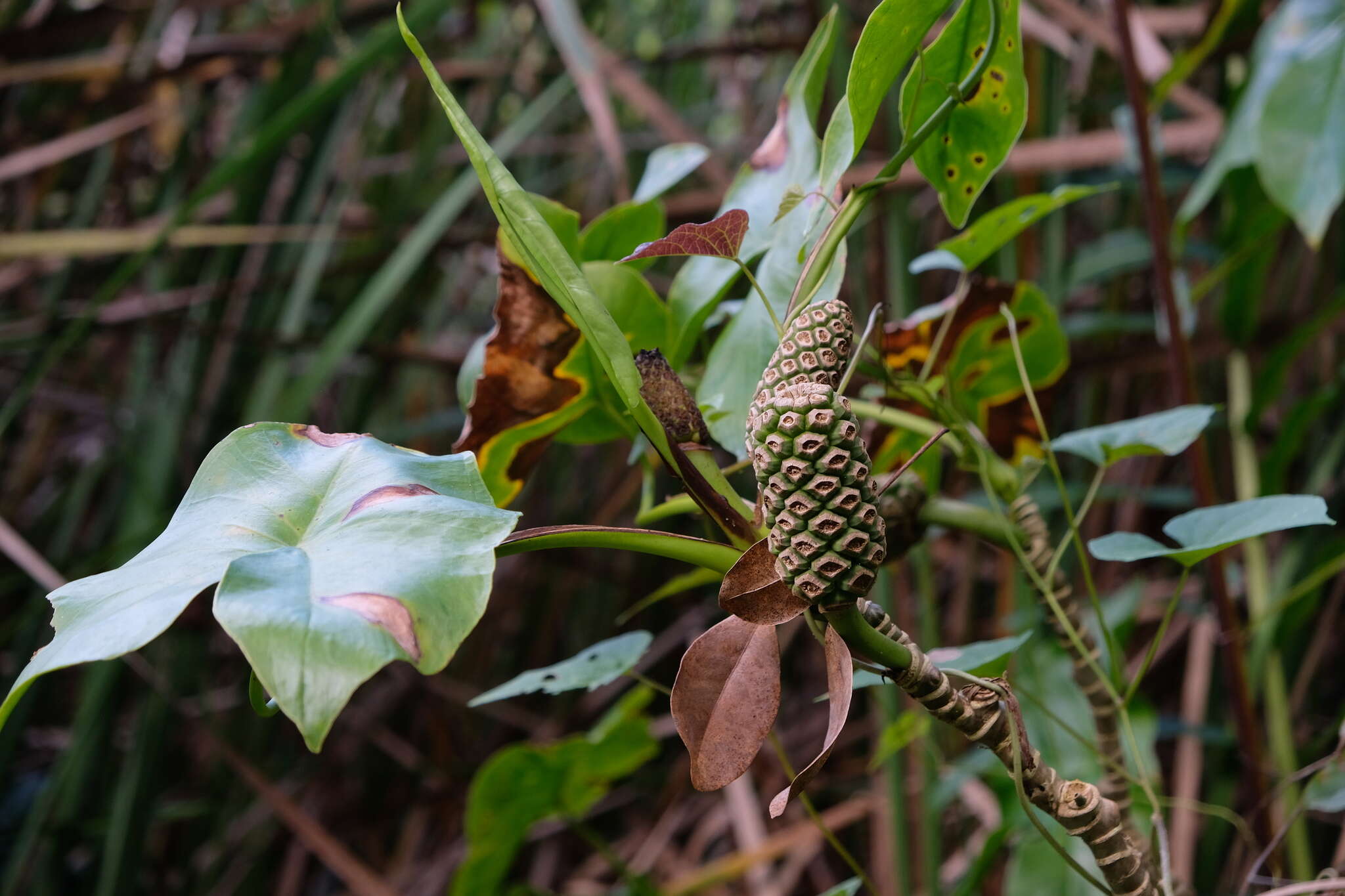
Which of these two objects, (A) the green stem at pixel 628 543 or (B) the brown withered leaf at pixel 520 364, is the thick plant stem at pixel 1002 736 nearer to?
(A) the green stem at pixel 628 543

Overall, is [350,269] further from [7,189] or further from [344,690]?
[344,690]

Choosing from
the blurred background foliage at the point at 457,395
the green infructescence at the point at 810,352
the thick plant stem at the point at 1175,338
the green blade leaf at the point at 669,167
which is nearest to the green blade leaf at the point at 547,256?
the green infructescence at the point at 810,352

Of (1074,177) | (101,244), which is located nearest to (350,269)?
(101,244)

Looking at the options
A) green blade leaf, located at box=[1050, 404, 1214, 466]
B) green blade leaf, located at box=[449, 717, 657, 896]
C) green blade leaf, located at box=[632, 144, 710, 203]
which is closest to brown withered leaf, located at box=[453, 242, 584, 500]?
green blade leaf, located at box=[632, 144, 710, 203]

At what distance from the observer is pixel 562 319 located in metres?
0.32

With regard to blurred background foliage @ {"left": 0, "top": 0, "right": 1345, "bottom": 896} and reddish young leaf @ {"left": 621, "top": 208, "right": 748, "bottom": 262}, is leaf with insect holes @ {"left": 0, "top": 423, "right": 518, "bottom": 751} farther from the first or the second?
blurred background foliage @ {"left": 0, "top": 0, "right": 1345, "bottom": 896}

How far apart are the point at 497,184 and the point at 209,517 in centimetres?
10

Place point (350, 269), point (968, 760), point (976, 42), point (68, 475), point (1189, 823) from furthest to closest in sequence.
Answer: point (68, 475) < point (350, 269) < point (1189, 823) < point (968, 760) < point (976, 42)

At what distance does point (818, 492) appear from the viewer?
0.20 metres

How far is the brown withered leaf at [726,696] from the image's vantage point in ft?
0.75

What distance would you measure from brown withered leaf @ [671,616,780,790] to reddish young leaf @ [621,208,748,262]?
101mm

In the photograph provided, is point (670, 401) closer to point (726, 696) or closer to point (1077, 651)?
point (726, 696)

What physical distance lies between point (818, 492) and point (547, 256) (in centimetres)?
8

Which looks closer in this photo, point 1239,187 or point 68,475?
point 1239,187
